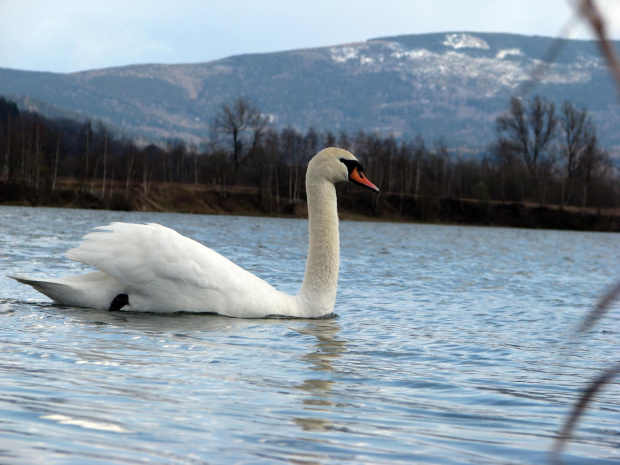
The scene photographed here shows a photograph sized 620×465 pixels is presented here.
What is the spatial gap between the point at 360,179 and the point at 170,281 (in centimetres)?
227

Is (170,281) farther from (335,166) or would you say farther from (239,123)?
(239,123)

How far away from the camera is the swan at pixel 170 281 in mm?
7895

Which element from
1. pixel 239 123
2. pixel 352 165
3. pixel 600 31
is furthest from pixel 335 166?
pixel 239 123

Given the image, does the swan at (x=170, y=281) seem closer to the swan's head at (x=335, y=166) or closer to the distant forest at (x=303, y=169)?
the swan's head at (x=335, y=166)

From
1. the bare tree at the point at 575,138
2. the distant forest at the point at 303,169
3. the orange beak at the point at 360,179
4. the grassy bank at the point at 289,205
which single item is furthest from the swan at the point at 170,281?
the bare tree at the point at 575,138

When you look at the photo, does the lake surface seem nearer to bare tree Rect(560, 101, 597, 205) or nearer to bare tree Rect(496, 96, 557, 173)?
bare tree Rect(560, 101, 597, 205)

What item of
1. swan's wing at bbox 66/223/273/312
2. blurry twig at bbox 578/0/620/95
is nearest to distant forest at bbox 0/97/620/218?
swan's wing at bbox 66/223/273/312

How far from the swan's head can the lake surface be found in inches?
63.5

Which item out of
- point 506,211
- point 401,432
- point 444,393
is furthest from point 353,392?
point 506,211

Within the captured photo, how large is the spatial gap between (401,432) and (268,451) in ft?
2.77

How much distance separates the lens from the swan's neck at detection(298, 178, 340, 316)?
8.71m

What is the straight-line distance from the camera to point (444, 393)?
517 cm

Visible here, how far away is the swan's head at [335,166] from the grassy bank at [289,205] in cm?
6787

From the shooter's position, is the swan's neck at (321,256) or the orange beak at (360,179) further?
the swan's neck at (321,256)
